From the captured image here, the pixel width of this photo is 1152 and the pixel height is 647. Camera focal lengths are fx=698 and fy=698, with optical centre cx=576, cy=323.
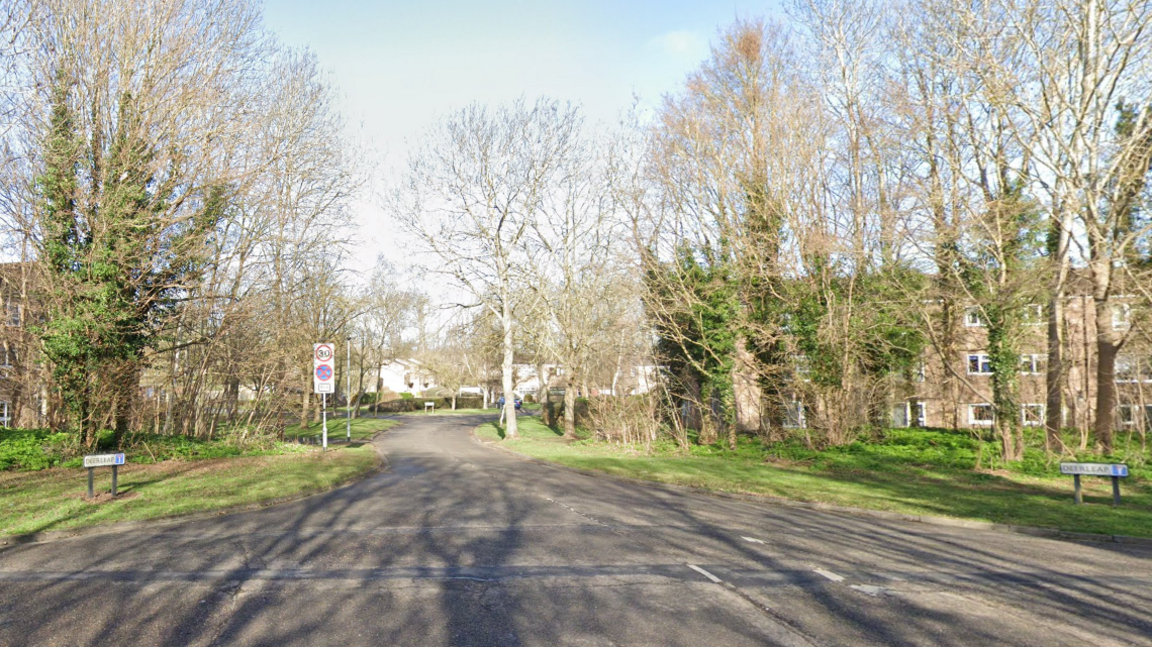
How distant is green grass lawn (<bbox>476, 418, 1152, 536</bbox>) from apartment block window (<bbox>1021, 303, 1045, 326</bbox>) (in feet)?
14.1

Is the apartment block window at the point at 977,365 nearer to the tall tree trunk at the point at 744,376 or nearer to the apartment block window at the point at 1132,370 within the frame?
the apartment block window at the point at 1132,370

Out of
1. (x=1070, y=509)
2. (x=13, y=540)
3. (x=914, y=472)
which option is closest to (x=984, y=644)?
(x=1070, y=509)

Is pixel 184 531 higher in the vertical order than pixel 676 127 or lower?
lower

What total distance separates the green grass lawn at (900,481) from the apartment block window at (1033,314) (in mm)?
4282

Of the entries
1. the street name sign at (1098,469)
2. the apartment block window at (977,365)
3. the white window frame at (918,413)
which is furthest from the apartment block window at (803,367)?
the apartment block window at (977,365)

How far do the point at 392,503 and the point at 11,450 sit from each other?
9.76 m

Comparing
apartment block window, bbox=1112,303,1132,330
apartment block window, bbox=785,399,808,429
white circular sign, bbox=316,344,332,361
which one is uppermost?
apartment block window, bbox=1112,303,1132,330

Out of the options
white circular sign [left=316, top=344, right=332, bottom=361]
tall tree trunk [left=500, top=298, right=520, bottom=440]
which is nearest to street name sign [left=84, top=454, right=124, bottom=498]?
white circular sign [left=316, top=344, right=332, bottom=361]

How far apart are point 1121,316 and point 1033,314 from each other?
7.23 feet

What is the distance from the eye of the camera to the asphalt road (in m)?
5.84

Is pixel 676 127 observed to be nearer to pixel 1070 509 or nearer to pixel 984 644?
pixel 1070 509

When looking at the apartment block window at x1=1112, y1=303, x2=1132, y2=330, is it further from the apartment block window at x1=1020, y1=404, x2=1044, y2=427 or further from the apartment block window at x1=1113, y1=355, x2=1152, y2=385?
the apartment block window at x1=1020, y1=404, x2=1044, y2=427

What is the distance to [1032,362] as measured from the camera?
84.1 ft

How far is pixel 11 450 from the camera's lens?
15.6 metres
